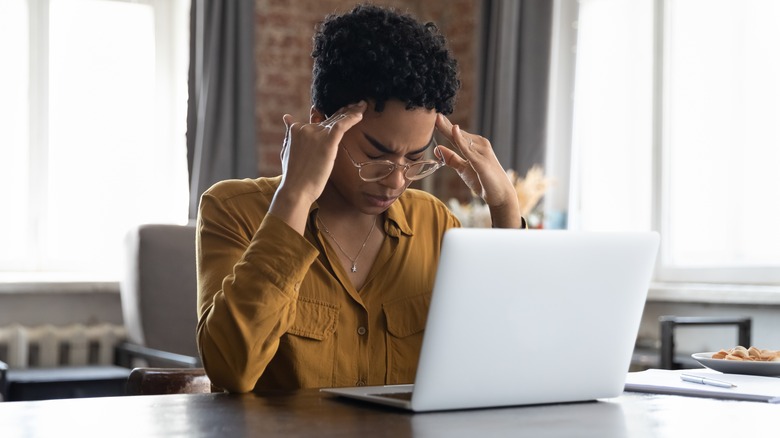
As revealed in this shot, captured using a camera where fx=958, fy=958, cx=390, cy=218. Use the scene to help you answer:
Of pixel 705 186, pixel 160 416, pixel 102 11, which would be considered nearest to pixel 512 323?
pixel 160 416

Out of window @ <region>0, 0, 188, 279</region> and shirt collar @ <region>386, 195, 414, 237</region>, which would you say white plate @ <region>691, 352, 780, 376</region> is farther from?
window @ <region>0, 0, 188, 279</region>

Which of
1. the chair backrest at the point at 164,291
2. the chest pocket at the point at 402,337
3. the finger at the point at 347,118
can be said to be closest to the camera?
the finger at the point at 347,118

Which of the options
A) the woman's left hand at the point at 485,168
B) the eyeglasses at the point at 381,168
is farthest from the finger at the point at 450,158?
the eyeglasses at the point at 381,168

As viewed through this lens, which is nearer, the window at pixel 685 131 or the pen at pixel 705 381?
the pen at pixel 705 381

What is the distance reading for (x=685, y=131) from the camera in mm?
3830

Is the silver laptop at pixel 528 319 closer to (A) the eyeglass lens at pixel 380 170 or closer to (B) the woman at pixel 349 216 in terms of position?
(B) the woman at pixel 349 216

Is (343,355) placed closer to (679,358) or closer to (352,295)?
(352,295)

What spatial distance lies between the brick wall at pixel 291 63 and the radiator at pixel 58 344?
1.14 metres

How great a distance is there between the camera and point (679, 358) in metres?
3.38

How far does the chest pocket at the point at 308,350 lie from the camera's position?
1.62 m

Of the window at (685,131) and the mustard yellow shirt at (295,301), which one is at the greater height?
the window at (685,131)

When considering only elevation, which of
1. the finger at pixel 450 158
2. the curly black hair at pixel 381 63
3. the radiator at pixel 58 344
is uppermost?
the curly black hair at pixel 381 63

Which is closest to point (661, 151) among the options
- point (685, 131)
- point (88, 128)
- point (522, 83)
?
point (685, 131)

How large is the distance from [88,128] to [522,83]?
2.02 meters
